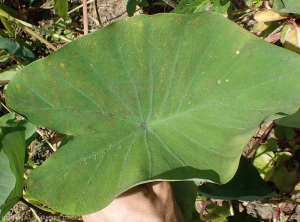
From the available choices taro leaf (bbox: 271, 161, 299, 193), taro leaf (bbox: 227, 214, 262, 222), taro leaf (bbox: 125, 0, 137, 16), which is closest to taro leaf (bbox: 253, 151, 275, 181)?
taro leaf (bbox: 271, 161, 299, 193)

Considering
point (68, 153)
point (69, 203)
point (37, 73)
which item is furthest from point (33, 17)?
point (69, 203)

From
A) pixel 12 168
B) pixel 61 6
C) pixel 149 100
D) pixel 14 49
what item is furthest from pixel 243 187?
pixel 14 49

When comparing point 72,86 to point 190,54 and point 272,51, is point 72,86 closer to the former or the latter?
point 190,54

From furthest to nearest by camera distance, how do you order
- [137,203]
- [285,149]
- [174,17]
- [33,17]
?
[33,17] → [285,149] → [174,17] → [137,203]

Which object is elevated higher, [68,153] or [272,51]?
[272,51]

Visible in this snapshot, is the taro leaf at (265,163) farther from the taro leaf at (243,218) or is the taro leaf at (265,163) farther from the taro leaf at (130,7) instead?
the taro leaf at (130,7)

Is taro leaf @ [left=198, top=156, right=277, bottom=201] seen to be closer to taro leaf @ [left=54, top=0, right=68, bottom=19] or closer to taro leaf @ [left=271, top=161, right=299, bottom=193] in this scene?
taro leaf @ [left=271, top=161, right=299, bottom=193]

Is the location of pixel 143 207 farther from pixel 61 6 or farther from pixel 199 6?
pixel 61 6
